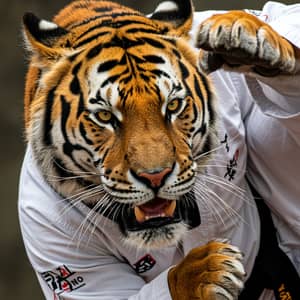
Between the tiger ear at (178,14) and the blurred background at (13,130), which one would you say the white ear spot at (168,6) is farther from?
the blurred background at (13,130)

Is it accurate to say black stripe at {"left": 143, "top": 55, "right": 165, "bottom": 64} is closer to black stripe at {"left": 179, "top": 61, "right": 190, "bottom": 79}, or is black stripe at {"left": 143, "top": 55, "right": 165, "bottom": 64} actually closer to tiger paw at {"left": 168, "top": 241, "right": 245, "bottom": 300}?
black stripe at {"left": 179, "top": 61, "right": 190, "bottom": 79}

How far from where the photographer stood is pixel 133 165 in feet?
4.28

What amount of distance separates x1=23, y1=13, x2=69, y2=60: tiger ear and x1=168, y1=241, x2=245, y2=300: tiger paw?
40 centimetres

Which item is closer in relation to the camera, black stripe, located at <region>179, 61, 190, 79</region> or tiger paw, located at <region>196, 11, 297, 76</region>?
tiger paw, located at <region>196, 11, 297, 76</region>

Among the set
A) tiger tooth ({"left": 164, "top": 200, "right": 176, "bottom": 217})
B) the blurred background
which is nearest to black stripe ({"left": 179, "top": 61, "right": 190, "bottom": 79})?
tiger tooth ({"left": 164, "top": 200, "right": 176, "bottom": 217})

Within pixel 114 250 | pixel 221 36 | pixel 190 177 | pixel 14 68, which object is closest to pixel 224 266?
pixel 190 177

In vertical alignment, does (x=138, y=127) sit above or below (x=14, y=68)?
above

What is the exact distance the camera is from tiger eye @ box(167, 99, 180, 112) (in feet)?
4.46

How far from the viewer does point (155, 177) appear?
4.28 ft

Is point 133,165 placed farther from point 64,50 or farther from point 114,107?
point 64,50

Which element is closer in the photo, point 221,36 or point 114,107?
point 221,36

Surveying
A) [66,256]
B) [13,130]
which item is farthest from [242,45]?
[13,130]

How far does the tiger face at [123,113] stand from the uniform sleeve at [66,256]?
62 mm

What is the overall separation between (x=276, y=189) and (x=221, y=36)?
573mm
